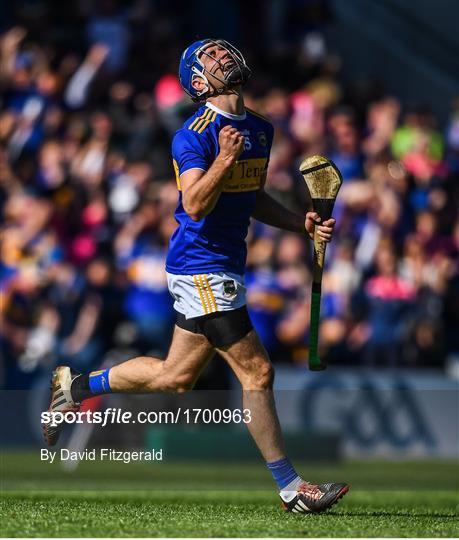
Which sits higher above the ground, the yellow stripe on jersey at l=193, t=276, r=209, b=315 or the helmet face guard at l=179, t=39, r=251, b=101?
the helmet face guard at l=179, t=39, r=251, b=101

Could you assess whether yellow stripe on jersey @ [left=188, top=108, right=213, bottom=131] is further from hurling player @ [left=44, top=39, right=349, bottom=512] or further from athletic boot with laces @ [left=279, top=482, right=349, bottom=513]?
athletic boot with laces @ [left=279, top=482, right=349, bottom=513]

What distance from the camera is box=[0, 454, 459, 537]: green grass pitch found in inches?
286

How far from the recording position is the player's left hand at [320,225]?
8273mm

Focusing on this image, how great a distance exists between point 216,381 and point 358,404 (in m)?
1.69

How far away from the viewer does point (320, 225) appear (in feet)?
27.3

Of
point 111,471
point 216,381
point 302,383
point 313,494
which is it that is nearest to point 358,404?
point 302,383

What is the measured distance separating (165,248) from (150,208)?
2.24ft

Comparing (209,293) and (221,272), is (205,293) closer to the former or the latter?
(209,293)

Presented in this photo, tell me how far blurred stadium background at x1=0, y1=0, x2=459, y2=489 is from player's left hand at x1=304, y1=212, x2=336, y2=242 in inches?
215

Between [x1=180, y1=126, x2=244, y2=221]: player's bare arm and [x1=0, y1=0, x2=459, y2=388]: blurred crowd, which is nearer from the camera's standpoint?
[x1=180, y1=126, x2=244, y2=221]: player's bare arm

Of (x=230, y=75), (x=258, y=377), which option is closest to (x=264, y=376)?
(x=258, y=377)

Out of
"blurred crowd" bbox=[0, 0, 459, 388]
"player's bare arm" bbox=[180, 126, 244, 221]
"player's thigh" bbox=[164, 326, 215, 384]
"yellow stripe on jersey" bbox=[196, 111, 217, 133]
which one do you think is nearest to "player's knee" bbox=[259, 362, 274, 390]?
"player's thigh" bbox=[164, 326, 215, 384]

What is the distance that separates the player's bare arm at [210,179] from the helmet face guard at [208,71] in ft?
1.48

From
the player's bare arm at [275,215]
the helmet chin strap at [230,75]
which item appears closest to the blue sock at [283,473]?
the player's bare arm at [275,215]
